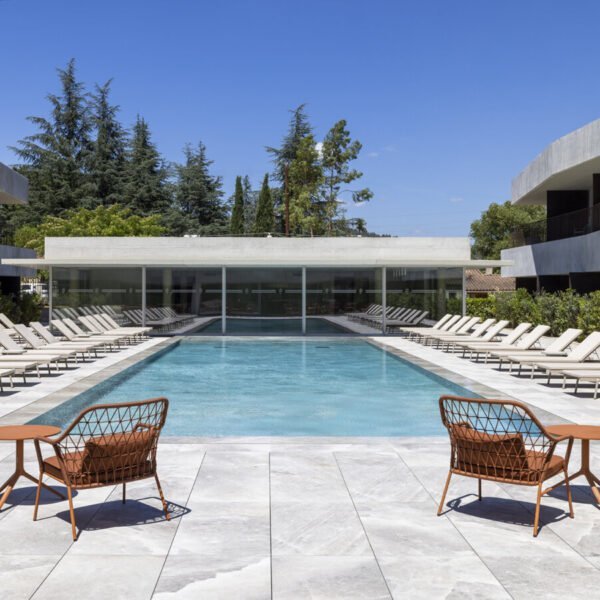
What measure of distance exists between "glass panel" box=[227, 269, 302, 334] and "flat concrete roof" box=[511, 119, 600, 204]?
28.8 ft

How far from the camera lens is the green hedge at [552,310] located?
19087mm

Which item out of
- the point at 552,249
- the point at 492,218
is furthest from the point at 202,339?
the point at 492,218

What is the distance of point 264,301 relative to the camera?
76.7 feet

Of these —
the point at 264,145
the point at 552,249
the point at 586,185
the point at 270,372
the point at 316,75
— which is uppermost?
the point at 316,75

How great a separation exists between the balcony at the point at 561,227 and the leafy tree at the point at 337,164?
19.1m

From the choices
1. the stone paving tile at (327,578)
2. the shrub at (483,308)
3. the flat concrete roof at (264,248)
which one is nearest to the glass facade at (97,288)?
the flat concrete roof at (264,248)

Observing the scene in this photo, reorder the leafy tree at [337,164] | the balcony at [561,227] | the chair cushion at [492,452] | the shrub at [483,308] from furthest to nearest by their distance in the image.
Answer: the leafy tree at [337,164] → the shrub at [483,308] → the balcony at [561,227] → the chair cushion at [492,452]

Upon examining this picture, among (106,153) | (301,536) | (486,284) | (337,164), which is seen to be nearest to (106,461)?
(301,536)

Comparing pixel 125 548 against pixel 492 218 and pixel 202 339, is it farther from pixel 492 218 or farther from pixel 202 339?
pixel 492 218

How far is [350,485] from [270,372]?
367 inches

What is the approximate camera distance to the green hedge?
62.6 feet

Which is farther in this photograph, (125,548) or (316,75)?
(316,75)

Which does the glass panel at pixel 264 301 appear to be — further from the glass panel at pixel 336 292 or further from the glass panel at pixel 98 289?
the glass panel at pixel 98 289

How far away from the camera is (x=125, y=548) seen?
4.38 meters
